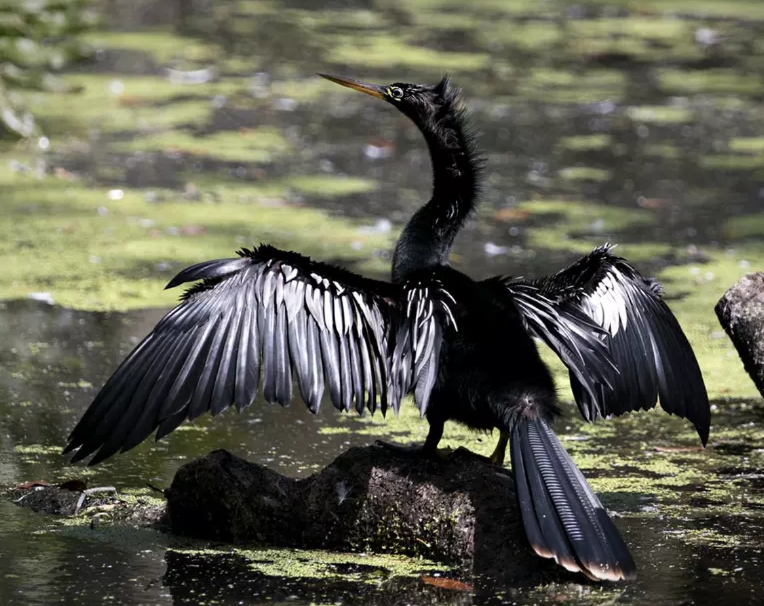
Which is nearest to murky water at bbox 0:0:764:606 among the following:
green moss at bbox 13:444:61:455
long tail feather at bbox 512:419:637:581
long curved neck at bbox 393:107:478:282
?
green moss at bbox 13:444:61:455

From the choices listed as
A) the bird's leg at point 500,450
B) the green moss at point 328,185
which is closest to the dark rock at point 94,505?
the bird's leg at point 500,450

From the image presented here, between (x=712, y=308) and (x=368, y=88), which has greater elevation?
(x=368, y=88)

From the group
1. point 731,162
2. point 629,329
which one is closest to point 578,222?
point 731,162

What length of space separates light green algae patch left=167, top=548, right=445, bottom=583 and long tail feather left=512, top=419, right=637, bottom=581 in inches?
13.7

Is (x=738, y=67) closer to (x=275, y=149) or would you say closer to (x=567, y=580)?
(x=275, y=149)

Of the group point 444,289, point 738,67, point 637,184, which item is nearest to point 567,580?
point 444,289

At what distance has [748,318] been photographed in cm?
416

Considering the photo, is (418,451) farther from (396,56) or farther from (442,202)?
(396,56)

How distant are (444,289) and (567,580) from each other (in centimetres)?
87

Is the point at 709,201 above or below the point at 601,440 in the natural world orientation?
above

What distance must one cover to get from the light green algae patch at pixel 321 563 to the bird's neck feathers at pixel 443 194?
3.08 ft

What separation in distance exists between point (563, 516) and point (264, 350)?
2.90ft

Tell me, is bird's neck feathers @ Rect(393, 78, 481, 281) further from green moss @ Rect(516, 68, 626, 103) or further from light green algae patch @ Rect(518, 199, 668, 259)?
green moss @ Rect(516, 68, 626, 103)

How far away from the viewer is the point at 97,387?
493 cm
